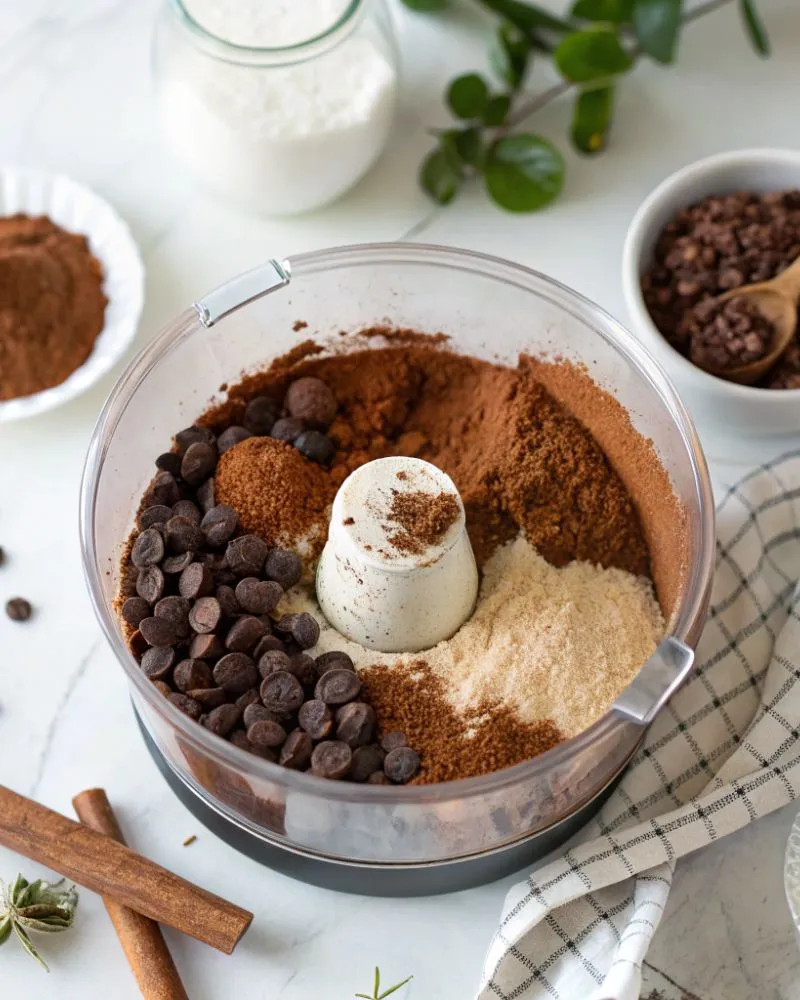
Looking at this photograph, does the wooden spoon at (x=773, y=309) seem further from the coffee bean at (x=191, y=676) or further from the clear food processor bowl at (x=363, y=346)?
the coffee bean at (x=191, y=676)

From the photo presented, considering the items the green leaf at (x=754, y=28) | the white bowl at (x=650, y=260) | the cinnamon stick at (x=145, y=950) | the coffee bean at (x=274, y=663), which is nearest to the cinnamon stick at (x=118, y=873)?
the cinnamon stick at (x=145, y=950)

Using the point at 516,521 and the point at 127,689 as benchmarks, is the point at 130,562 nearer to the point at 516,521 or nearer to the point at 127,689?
the point at 127,689

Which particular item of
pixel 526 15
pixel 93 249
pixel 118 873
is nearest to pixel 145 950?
pixel 118 873

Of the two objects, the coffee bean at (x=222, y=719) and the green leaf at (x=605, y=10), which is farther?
the green leaf at (x=605, y=10)

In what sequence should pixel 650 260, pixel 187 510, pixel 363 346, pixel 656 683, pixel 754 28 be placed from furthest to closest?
pixel 754 28
pixel 650 260
pixel 363 346
pixel 187 510
pixel 656 683

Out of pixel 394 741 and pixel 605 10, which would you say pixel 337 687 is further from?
pixel 605 10

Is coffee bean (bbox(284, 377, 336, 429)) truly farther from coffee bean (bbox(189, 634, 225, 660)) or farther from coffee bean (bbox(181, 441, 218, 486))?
coffee bean (bbox(189, 634, 225, 660))

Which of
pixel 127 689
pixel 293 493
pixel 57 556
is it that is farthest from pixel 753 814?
pixel 57 556
